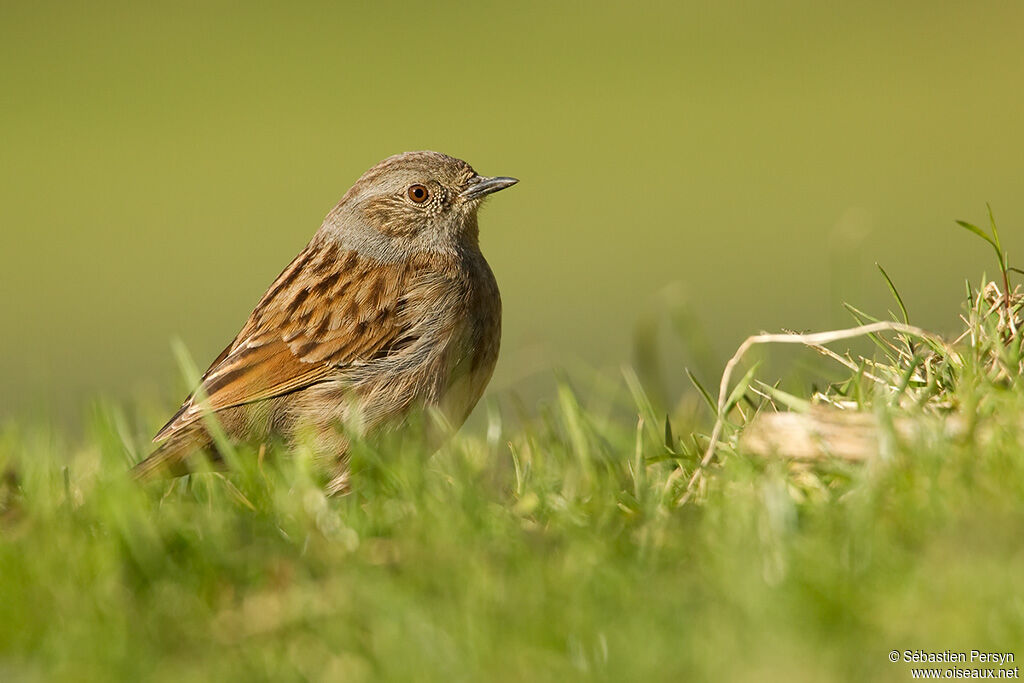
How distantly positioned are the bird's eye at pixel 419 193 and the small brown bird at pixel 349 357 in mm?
433

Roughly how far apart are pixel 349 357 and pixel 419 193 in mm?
1396

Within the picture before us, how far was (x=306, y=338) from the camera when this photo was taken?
6301 millimetres

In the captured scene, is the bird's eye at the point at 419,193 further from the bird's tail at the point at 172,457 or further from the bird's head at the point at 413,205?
the bird's tail at the point at 172,457

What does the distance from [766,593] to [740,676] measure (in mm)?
375

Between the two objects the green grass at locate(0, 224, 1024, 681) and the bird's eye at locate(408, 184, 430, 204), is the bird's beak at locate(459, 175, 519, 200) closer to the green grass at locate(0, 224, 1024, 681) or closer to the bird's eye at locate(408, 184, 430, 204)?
the bird's eye at locate(408, 184, 430, 204)

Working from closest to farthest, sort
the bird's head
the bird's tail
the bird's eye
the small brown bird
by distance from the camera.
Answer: the bird's tail, the small brown bird, the bird's head, the bird's eye

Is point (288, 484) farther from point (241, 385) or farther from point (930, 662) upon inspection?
point (930, 662)

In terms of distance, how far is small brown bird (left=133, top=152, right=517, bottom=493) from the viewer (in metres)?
6.04

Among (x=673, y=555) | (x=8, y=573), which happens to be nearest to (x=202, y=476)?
(x=8, y=573)

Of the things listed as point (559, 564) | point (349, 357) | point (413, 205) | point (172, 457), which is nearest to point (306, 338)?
point (349, 357)

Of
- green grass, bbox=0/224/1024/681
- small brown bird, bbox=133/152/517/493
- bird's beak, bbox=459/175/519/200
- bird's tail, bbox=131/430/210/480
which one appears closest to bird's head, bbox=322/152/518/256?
bird's beak, bbox=459/175/519/200

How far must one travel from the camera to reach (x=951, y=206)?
71.4ft

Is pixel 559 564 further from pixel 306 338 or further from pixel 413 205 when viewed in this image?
pixel 413 205

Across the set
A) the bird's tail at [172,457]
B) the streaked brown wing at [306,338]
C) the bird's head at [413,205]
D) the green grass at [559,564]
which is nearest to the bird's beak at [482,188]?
the bird's head at [413,205]
